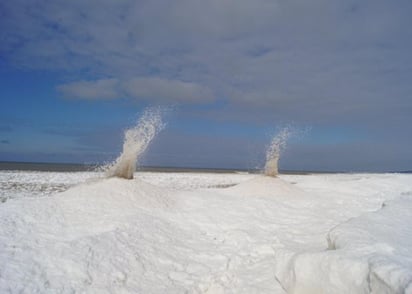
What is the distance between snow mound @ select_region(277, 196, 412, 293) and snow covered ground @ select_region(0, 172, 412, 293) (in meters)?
0.01

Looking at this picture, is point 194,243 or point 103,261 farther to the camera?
point 194,243

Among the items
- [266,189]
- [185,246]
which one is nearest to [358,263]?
[185,246]

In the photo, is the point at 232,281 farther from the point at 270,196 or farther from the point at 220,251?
the point at 270,196

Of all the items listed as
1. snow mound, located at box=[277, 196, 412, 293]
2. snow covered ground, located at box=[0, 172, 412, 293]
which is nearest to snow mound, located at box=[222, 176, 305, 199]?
snow covered ground, located at box=[0, 172, 412, 293]

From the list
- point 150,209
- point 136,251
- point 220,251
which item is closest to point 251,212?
point 150,209

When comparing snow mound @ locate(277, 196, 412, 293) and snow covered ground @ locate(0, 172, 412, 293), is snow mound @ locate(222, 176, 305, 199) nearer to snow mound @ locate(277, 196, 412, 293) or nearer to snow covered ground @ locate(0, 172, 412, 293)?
snow covered ground @ locate(0, 172, 412, 293)

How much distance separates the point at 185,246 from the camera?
7336 mm

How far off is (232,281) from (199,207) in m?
5.13

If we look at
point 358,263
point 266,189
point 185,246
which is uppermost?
point 266,189

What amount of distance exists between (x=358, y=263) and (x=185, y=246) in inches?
156

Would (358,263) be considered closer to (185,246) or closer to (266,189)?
(185,246)

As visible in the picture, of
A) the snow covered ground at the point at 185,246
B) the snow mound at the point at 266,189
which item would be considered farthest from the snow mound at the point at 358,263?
the snow mound at the point at 266,189

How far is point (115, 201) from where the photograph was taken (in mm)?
9422

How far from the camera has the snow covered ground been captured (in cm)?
448
